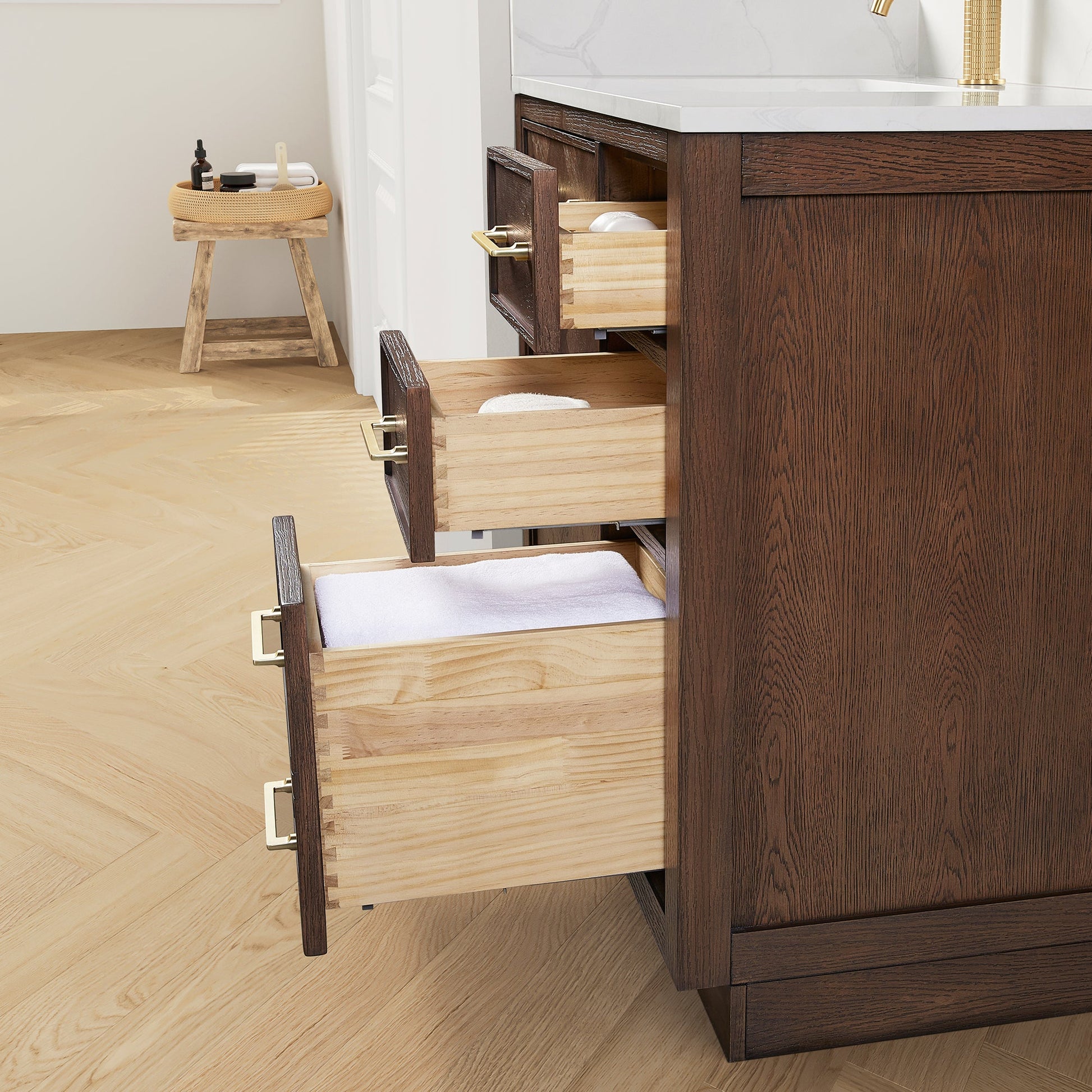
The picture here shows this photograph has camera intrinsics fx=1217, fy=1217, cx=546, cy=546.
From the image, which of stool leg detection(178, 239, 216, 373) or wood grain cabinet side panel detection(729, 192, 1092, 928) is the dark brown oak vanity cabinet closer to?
wood grain cabinet side panel detection(729, 192, 1092, 928)

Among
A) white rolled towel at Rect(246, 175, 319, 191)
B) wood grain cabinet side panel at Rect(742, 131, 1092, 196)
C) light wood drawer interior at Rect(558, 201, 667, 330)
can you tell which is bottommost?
light wood drawer interior at Rect(558, 201, 667, 330)

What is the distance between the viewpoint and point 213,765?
146cm

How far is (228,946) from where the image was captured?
1.14 meters

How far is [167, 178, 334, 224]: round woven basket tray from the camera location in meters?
3.22

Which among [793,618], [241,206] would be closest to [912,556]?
[793,618]

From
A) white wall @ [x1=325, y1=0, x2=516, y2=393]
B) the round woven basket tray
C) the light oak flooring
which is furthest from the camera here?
the round woven basket tray

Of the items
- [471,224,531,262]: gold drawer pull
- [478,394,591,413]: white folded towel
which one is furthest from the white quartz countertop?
[478,394,591,413]: white folded towel

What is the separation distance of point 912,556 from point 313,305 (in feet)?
9.15

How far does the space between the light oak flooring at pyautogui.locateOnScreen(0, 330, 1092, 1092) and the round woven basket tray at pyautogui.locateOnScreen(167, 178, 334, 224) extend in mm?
1490

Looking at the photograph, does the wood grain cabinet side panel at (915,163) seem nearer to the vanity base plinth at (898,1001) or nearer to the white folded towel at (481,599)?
the white folded towel at (481,599)

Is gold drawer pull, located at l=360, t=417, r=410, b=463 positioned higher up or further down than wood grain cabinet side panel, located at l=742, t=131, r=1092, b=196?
further down

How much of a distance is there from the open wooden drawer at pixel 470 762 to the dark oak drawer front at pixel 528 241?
23cm

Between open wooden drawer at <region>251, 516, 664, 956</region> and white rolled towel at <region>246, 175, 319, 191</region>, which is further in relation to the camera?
white rolled towel at <region>246, 175, 319, 191</region>

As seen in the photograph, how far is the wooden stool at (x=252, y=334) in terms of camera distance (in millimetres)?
3270
